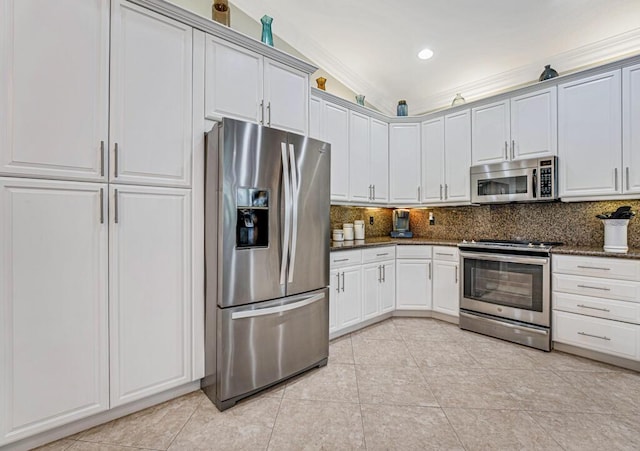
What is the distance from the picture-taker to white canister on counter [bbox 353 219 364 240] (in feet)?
12.5

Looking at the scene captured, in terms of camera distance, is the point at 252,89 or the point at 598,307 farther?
the point at 598,307

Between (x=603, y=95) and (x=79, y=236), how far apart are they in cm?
415

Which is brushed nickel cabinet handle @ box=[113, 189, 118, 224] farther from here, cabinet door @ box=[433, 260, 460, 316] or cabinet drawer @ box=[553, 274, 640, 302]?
cabinet drawer @ box=[553, 274, 640, 302]

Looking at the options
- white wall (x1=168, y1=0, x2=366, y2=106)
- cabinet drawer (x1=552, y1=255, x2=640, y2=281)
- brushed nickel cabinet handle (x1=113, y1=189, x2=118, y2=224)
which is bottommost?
cabinet drawer (x1=552, y1=255, x2=640, y2=281)

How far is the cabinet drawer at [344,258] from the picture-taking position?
9.63 feet

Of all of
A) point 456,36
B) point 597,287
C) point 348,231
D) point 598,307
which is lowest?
point 598,307

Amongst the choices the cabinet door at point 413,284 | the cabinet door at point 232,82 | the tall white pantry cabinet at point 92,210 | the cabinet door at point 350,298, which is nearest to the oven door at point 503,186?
the cabinet door at point 413,284

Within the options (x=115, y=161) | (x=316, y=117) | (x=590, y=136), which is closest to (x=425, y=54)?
(x=316, y=117)

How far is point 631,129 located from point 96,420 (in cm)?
446

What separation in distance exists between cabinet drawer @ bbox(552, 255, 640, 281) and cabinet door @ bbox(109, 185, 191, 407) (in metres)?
3.08

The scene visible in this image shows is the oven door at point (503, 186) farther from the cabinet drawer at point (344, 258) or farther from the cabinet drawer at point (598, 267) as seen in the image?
the cabinet drawer at point (344, 258)

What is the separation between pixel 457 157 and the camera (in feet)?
12.0

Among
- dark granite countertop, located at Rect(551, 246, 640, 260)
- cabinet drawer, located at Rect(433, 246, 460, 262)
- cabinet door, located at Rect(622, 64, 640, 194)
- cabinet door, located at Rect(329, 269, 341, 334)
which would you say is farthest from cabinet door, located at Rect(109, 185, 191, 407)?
cabinet door, located at Rect(622, 64, 640, 194)

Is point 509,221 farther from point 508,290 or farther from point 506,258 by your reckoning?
point 508,290
